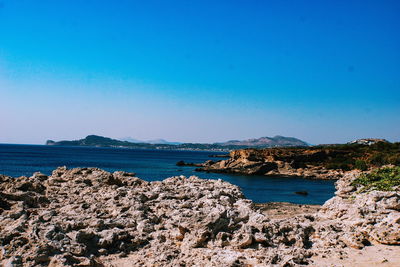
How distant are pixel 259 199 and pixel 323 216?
22.5 m

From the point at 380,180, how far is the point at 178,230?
37.1 feet

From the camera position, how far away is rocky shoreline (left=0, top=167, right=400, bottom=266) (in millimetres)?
9789

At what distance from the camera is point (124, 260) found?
1038 cm

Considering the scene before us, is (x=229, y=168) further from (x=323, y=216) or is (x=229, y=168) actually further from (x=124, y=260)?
(x=124, y=260)

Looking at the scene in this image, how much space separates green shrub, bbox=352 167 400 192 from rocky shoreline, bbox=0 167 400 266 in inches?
43.8

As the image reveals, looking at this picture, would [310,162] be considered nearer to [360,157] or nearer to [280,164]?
[280,164]

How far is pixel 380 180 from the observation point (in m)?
17.0

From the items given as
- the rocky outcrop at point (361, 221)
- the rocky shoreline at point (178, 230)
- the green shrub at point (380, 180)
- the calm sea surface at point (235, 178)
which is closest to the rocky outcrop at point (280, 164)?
the calm sea surface at point (235, 178)

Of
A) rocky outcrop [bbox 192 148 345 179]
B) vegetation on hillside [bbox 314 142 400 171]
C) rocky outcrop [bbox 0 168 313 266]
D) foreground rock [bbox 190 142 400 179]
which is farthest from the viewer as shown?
rocky outcrop [bbox 192 148 345 179]

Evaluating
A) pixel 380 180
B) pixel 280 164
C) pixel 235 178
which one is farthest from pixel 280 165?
pixel 380 180

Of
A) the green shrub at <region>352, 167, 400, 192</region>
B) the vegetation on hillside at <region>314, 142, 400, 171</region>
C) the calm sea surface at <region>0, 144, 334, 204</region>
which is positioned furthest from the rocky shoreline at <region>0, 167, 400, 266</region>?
the vegetation on hillside at <region>314, 142, 400, 171</region>

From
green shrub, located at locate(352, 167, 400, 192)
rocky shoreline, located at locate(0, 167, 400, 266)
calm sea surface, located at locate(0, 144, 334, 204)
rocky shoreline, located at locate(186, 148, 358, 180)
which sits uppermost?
green shrub, located at locate(352, 167, 400, 192)

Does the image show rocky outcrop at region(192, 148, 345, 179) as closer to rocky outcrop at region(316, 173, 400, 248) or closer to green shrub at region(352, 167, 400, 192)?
green shrub at region(352, 167, 400, 192)

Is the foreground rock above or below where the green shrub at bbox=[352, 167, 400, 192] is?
below
